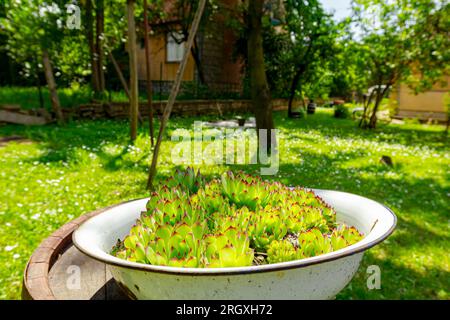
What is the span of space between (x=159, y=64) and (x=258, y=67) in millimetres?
13757

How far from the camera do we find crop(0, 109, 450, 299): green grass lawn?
3311 millimetres

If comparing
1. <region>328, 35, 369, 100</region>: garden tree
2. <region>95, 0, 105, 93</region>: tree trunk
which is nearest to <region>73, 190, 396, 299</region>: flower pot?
<region>95, 0, 105, 93</region>: tree trunk

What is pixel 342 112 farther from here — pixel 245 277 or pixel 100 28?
pixel 245 277

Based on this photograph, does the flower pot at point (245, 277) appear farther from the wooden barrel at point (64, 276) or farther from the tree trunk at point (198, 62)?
the tree trunk at point (198, 62)

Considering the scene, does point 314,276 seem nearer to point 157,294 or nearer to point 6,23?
point 157,294

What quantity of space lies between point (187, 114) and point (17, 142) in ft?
26.0

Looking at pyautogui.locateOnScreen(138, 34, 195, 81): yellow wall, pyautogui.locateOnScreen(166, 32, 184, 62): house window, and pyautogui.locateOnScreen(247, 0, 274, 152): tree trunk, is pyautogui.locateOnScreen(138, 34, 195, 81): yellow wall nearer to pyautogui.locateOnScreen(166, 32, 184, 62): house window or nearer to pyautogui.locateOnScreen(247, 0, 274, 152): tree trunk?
pyautogui.locateOnScreen(166, 32, 184, 62): house window

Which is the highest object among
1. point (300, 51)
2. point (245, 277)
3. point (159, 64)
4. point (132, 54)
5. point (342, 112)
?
point (300, 51)

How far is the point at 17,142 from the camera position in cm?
801

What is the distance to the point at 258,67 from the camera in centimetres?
777

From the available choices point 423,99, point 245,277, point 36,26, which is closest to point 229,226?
point 245,277

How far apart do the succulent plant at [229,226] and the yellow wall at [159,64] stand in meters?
18.6

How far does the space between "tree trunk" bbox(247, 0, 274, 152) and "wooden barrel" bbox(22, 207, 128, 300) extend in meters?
6.61
